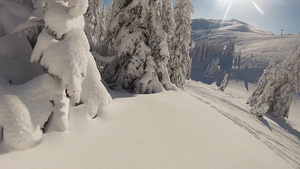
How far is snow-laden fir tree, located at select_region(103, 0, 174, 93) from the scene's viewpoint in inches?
425

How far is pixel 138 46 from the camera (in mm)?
10859

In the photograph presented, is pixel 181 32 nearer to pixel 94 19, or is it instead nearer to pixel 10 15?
pixel 94 19

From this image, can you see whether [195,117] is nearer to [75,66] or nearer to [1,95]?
[75,66]

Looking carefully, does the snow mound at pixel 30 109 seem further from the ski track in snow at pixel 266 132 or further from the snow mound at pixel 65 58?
the ski track in snow at pixel 266 132

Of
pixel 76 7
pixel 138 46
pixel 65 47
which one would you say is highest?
pixel 76 7

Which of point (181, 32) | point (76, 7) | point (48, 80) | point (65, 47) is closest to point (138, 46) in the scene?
point (76, 7)

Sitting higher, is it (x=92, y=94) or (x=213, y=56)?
(x=92, y=94)

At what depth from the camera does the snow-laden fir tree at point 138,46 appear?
10789mm

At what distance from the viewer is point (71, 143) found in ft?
16.9

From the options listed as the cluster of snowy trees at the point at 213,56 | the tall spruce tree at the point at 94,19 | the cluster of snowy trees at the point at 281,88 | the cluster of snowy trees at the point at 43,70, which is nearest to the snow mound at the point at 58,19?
the cluster of snowy trees at the point at 43,70

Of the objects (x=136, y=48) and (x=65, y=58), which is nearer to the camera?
(x=65, y=58)

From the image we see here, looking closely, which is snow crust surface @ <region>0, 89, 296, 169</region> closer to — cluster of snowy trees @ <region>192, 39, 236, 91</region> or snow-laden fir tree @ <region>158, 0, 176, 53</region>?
snow-laden fir tree @ <region>158, 0, 176, 53</region>

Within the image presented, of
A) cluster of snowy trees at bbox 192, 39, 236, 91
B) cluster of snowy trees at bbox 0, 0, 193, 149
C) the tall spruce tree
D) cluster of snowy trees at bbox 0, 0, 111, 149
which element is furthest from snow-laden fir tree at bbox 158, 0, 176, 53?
cluster of snowy trees at bbox 192, 39, 236, 91

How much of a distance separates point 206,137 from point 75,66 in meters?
4.83
